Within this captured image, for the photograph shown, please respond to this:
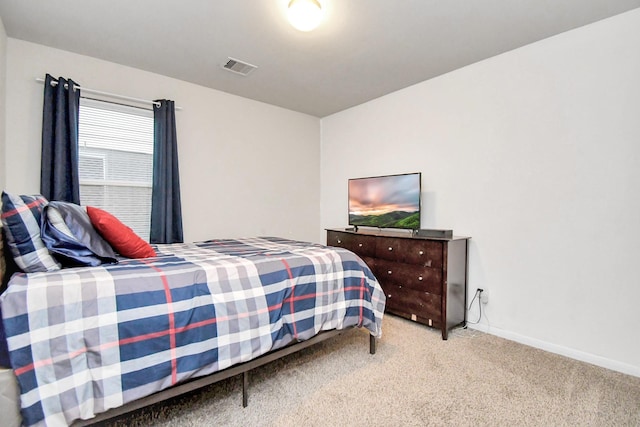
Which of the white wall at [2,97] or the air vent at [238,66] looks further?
the air vent at [238,66]

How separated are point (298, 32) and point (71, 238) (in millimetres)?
2107

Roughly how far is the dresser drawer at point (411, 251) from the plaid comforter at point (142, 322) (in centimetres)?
119

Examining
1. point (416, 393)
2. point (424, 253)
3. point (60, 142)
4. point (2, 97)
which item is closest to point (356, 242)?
point (424, 253)

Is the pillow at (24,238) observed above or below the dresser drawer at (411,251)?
above

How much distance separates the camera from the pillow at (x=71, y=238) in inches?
59.7

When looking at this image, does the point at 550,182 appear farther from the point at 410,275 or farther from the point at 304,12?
the point at 304,12

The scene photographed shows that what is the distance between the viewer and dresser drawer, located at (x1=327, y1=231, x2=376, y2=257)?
3.32 m

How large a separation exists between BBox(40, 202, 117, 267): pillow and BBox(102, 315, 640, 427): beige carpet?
876 mm

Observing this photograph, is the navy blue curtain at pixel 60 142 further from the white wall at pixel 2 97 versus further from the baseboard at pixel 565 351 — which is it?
the baseboard at pixel 565 351

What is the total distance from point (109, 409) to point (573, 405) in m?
2.43

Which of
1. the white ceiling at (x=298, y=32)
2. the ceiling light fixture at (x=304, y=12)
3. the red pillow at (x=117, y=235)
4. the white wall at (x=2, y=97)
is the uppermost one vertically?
the white ceiling at (x=298, y=32)

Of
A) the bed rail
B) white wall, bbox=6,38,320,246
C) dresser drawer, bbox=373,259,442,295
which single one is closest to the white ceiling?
white wall, bbox=6,38,320,246

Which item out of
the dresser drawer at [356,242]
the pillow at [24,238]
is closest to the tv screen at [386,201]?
the dresser drawer at [356,242]

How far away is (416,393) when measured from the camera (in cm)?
188
